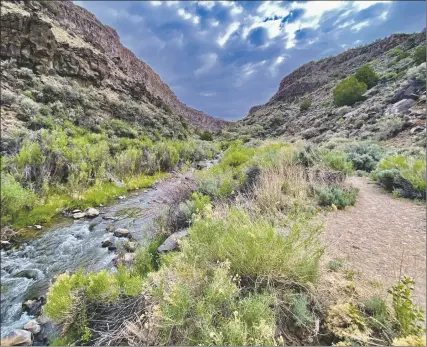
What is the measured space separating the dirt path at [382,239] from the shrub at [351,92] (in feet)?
77.7

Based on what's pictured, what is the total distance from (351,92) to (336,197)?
24899 millimetres

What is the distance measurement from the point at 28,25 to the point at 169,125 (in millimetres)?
16808

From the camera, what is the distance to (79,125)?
1836 cm

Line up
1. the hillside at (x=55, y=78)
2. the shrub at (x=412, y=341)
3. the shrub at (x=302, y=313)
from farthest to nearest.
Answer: the hillside at (x=55, y=78) → the shrub at (x=302, y=313) → the shrub at (x=412, y=341)

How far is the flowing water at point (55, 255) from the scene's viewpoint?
4.43 metres

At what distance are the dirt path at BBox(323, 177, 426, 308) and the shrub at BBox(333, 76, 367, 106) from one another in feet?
77.7

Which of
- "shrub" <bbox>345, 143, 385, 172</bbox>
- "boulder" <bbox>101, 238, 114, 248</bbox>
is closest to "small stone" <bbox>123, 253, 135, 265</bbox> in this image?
"boulder" <bbox>101, 238, 114, 248</bbox>

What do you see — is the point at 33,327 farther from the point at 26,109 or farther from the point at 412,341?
the point at 26,109

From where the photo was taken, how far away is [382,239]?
372 cm

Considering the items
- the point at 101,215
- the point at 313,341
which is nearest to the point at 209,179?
the point at 101,215

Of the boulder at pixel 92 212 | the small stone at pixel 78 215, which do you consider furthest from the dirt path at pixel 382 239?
the small stone at pixel 78 215

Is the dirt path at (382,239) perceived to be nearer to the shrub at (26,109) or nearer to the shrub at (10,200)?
the shrub at (10,200)

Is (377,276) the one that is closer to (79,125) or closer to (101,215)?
(101,215)

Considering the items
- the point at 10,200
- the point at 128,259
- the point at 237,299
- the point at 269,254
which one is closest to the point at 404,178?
the point at 269,254
